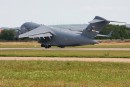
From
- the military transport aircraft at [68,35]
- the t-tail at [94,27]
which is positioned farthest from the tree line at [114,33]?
the t-tail at [94,27]

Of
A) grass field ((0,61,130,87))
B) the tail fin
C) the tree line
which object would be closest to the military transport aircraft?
the tail fin

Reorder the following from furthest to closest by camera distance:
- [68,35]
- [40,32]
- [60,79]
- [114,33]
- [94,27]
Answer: [114,33]
[40,32]
[68,35]
[94,27]
[60,79]

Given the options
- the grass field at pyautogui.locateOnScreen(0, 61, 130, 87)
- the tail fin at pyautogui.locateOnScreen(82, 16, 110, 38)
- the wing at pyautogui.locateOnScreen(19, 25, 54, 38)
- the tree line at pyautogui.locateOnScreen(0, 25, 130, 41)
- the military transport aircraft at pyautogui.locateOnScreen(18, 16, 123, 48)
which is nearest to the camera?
the grass field at pyautogui.locateOnScreen(0, 61, 130, 87)

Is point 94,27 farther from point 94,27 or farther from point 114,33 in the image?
point 114,33

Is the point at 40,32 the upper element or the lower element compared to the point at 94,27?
lower

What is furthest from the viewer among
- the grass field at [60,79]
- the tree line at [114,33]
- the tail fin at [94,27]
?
the tree line at [114,33]

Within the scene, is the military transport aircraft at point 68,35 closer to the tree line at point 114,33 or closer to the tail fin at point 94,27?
the tail fin at point 94,27

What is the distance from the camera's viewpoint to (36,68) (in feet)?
89.4

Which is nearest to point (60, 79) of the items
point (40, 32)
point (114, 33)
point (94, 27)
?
point (94, 27)

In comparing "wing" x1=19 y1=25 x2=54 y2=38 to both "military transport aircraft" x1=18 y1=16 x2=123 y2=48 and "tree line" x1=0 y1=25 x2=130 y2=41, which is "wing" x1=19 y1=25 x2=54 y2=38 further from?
"tree line" x1=0 y1=25 x2=130 y2=41

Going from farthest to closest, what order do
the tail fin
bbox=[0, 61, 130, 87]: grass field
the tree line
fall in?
the tree line, the tail fin, bbox=[0, 61, 130, 87]: grass field

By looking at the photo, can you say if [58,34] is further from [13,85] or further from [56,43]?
[13,85]

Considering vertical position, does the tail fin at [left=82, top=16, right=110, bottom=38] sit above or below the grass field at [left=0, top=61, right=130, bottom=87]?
above

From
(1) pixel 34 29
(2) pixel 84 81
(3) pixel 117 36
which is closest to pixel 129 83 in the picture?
(2) pixel 84 81
